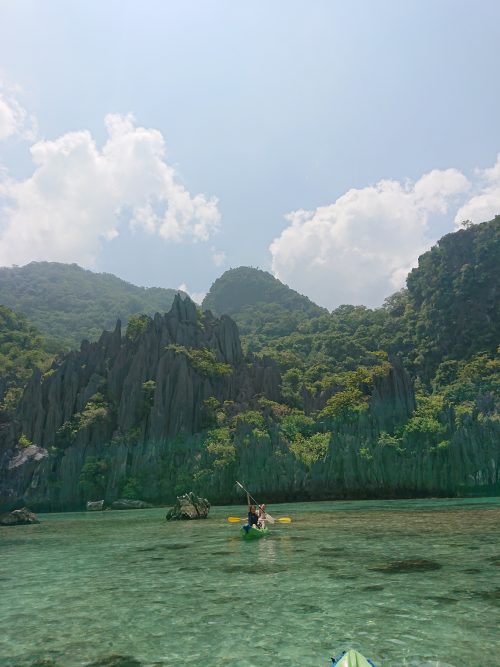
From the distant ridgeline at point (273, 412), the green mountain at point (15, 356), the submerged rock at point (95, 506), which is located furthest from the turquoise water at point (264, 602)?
the green mountain at point (15, 356)

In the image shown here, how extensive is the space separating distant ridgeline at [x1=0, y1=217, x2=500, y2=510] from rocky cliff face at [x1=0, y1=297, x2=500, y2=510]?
0.71ft

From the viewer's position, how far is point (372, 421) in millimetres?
73750

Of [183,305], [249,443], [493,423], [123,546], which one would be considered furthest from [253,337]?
[123,546]

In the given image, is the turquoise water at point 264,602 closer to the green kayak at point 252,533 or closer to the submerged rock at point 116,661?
the submerged rock at point 116,661

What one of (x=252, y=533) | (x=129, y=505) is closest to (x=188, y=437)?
(x=129, y=505)

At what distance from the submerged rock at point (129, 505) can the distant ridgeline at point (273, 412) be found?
305cm

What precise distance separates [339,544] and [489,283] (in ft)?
367

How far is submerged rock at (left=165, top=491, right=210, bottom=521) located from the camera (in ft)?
155

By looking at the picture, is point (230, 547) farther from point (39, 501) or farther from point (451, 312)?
point (451, 312)

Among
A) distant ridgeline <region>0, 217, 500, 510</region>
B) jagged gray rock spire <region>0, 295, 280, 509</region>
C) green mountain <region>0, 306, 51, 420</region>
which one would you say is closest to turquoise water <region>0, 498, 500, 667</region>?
distant ridgeline <region>0, 217, 500, 510</region>

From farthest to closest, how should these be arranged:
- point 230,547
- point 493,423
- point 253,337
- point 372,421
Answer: point 253,337 → point 372,421 → point 493,423 → point 230,547

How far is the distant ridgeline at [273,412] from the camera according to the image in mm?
67125

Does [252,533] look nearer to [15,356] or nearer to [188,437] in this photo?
[188,437]

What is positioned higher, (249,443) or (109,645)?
(249,443)
